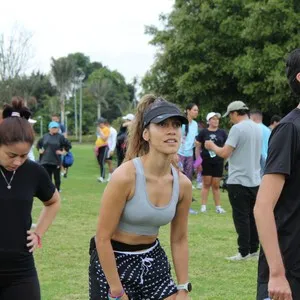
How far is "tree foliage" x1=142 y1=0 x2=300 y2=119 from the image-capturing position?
84.7 feet

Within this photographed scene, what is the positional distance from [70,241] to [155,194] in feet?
18.8

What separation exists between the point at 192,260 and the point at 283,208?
505 cm

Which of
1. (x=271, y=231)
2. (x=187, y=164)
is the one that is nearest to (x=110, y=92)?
(x=187, y=164)

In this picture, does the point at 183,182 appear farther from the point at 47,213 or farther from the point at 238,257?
the point at 238,257

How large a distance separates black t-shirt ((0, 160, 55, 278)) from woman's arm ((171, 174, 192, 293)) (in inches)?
34.0

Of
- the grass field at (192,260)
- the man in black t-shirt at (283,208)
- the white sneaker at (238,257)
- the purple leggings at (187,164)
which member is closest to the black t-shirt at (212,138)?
the purple leggings at (187,164)

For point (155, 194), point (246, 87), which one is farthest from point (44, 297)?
point (246, 87)

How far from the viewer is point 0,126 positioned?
3.68m

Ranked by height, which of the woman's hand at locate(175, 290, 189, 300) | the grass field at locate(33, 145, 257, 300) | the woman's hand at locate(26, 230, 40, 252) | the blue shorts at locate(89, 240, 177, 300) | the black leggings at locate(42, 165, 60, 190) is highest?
the woman's hand at locate(26, 230, 40, 252)

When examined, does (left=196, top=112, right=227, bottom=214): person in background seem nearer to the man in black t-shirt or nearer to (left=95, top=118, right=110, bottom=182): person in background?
(left=95, top=118, right=110, bottom=182): person in background

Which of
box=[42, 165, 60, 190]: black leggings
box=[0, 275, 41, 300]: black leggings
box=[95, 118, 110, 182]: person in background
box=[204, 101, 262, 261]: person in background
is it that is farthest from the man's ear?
box=[95, 118, 110, 182]: person in background

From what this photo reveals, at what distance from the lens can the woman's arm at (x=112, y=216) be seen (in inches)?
134

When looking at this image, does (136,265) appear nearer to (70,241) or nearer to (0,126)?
(0,126)

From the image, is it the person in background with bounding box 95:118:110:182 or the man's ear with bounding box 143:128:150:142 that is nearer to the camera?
the man's ear with bounding box 143:128:150:142
